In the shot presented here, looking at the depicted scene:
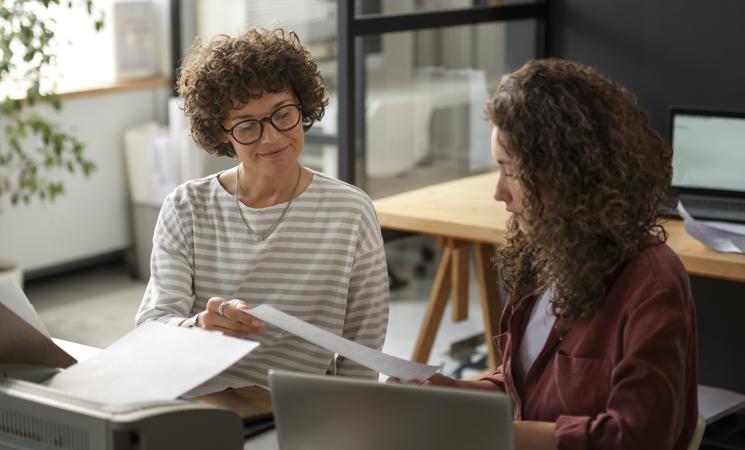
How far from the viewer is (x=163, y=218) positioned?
2.07 metres

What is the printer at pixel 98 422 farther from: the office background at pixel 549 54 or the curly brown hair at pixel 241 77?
the office background at pixel 549 54

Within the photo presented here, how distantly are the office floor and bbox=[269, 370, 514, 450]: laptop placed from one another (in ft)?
8.57

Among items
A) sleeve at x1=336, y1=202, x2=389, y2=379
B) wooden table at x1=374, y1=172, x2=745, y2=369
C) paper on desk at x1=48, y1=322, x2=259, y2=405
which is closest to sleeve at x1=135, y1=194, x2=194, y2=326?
sleeve at x1=336, y1=202, x2=389, y2=379

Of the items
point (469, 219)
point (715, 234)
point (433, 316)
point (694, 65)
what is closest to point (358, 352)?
point (715, 234)

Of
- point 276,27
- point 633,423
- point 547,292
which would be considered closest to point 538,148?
point 547,292

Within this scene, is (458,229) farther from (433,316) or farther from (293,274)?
(293,274)

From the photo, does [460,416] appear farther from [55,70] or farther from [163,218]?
[55,70]

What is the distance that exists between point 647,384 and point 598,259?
0.18m

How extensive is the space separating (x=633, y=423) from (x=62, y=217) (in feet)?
13.1

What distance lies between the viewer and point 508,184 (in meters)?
1.50

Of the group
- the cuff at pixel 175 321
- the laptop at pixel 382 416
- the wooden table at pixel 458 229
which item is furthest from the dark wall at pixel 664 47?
the laptop at pixel 382 416

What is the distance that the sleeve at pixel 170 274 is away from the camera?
1985mm

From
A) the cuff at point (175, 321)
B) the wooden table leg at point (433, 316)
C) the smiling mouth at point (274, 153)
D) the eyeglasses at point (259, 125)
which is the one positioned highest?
the eyeglasses at point (259, 125)

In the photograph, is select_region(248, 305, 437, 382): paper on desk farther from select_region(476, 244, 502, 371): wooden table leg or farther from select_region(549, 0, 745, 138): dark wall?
select_region(549, 0, 745, 138): dark wall
